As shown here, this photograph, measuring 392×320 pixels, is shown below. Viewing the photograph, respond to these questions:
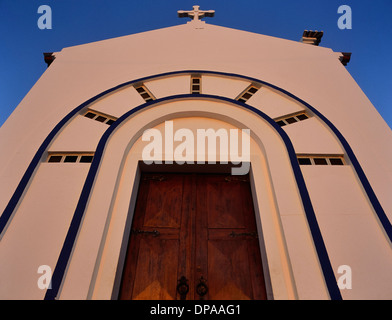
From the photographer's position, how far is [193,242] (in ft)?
11.5

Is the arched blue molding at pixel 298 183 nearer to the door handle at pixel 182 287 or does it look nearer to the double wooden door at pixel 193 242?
the double wooden door at pixel 193 242

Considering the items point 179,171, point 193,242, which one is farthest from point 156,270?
point 179,171

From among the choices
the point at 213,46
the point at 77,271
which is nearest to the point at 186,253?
the point at 77,271

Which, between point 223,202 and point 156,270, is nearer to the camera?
point 156,270

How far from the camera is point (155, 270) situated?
3281 mm

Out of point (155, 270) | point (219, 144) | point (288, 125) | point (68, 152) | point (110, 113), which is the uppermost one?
point (110, 113)

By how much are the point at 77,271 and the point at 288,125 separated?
141 inches

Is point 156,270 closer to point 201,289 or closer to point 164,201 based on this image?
point 201,289

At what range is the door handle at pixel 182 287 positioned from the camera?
305cm

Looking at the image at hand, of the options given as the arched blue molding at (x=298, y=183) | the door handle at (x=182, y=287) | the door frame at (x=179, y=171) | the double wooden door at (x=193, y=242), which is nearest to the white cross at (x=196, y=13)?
the arched blue molding at (x=298, y=183)

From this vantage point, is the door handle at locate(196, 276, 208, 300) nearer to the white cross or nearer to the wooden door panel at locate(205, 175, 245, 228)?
the wooden door panel at locate(205, 175, 245, 228)

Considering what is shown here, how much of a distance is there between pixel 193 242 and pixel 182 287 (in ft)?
1.91

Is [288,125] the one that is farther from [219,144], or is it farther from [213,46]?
[213,46]

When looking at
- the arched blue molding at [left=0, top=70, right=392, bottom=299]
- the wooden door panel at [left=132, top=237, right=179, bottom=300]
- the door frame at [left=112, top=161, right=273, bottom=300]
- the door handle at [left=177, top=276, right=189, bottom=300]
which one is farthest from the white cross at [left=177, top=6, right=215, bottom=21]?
the door handle at [left=177, top=276, right=189, bottom=300]
